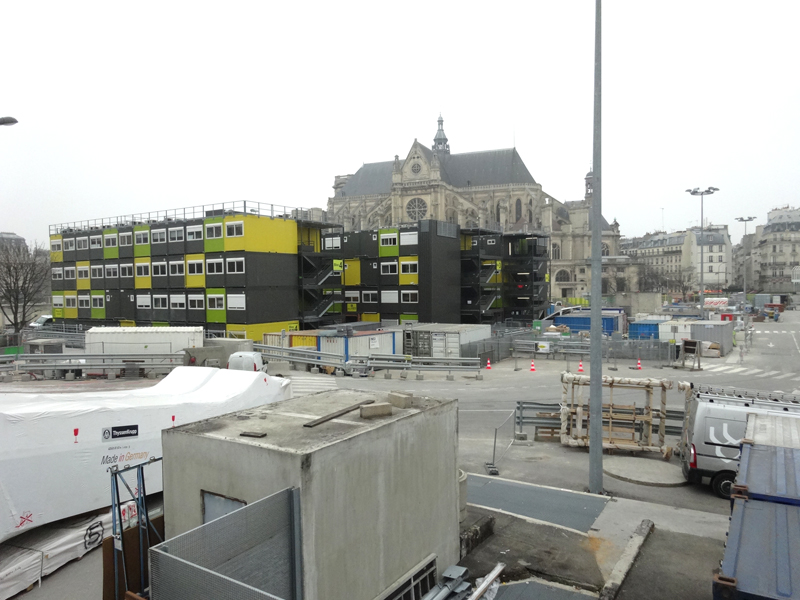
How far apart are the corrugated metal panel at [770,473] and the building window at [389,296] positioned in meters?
39.5

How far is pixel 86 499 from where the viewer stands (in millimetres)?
8445

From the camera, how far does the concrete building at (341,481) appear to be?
515 cm

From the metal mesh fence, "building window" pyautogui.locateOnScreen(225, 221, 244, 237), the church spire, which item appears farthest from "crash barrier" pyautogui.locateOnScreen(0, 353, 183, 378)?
the church spire

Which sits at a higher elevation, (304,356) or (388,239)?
(388,239)

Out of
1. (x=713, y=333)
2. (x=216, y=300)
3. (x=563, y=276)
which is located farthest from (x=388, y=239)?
(x=563, y=276)

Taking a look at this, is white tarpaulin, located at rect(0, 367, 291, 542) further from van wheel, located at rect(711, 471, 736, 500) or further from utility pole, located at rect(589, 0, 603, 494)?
van wheel, located at rect(711, 471, 736, 500)

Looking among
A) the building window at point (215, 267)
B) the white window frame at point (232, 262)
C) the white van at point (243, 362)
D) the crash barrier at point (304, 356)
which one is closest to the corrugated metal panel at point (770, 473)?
the white van at point (243, 362)

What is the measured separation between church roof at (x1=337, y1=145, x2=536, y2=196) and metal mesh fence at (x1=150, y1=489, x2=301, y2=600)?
8373cm

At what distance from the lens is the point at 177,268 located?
40219mm

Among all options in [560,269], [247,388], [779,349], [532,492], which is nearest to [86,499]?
[247,388]

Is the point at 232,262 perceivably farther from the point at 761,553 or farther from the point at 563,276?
the point at 563,276

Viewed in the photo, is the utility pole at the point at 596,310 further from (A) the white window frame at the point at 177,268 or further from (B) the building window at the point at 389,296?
(B) the building window at the point at 389,296

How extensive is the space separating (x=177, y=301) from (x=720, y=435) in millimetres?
37385

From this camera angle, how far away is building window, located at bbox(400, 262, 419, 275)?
1795 inches
